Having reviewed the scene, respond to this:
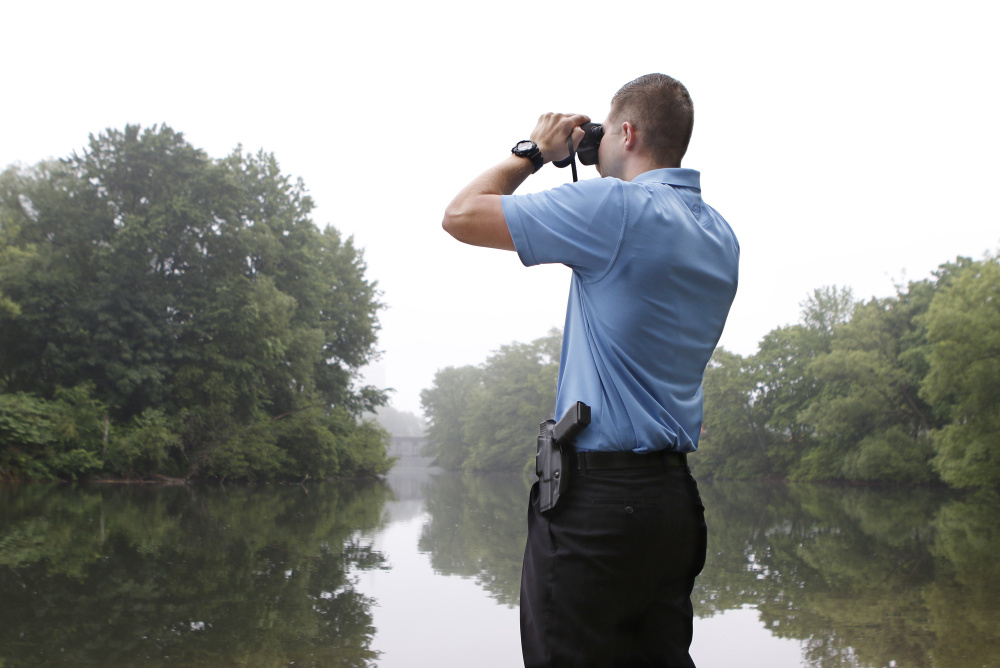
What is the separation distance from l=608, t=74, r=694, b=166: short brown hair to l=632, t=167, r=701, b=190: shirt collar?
79 mm

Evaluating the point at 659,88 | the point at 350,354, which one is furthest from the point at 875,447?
the point at 659,88

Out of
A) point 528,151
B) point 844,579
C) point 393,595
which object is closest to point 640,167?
point 528,151

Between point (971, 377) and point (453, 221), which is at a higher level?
point (971, 377)

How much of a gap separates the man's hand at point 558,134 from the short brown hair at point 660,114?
12 cm

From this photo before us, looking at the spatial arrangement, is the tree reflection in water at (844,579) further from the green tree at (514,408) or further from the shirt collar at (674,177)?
the green tree at (514,408)

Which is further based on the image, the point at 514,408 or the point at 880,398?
the point at 514,408

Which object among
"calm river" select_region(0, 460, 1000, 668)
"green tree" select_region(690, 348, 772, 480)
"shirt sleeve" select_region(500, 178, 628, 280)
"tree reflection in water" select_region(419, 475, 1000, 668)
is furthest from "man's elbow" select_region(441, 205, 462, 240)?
"green tree" select_region(690, 348, 772, 480)

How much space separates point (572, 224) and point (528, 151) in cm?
36

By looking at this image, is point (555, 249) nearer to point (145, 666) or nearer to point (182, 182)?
point (145, 666)

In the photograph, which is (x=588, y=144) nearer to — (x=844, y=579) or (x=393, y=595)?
(x=393, y=595)

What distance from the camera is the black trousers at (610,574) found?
66.4 inches

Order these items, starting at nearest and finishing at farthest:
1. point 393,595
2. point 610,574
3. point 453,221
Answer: point 610,574 < point 453,221 < point 393,595

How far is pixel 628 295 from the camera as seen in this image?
69.4 inches

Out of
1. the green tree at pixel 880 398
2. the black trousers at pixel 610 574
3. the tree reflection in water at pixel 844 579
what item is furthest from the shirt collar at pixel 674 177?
the green tree at pixel 880 398
